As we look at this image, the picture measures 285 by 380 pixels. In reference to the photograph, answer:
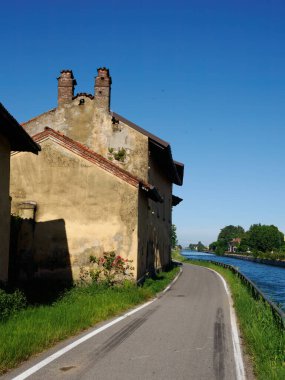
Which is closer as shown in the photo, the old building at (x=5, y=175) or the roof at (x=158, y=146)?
the old building at (x=5, y=175)

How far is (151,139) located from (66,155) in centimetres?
546

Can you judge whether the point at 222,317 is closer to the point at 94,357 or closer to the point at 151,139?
the point at 94,357

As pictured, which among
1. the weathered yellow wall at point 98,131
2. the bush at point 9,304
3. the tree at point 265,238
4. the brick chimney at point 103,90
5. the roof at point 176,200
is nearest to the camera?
the bush at point 9,304

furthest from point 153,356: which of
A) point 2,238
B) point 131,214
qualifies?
point 131,214

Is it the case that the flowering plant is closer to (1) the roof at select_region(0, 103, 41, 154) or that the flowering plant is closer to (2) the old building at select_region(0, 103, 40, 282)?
(2) the old building at select_region(0, 103, 40, 282)

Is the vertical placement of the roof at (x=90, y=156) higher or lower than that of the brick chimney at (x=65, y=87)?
lower

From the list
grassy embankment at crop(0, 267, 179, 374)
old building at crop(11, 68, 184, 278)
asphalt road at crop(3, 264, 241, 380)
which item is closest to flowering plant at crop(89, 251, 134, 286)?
old building at crop(11, 68, 184, 278)

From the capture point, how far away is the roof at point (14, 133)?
933 centimetres

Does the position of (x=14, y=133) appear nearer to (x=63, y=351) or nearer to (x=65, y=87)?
(x=63, y=351)

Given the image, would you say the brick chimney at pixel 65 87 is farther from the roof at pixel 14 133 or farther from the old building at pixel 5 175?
the old building at pixel 5 175

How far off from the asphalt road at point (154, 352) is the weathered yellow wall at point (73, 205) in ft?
14.1

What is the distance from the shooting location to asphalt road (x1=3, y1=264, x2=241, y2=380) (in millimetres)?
5625

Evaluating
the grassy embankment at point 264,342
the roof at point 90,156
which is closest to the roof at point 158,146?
the roof at point 90,156

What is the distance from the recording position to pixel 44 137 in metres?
15.3
